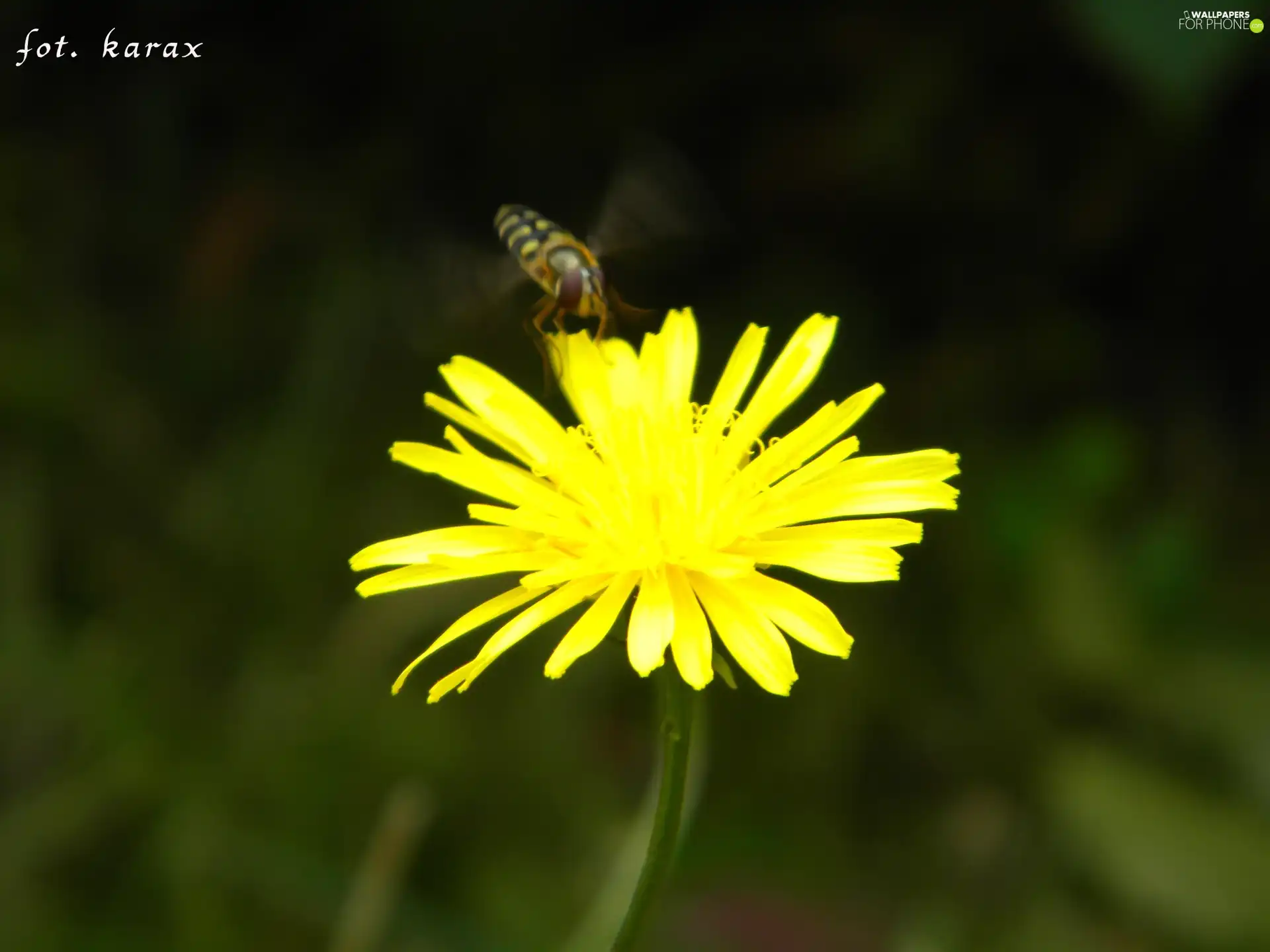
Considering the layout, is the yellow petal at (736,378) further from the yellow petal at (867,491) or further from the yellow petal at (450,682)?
the yellow petal at (450,682)

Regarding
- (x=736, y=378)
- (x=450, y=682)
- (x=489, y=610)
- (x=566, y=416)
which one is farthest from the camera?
(x=566, y=416)

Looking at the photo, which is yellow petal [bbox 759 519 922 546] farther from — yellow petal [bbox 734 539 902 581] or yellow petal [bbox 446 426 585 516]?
yellow petal [bbox 446 426 585 516]

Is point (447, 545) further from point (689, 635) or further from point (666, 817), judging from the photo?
point (666, 817)

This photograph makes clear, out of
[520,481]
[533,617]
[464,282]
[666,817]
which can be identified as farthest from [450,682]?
[464,282]

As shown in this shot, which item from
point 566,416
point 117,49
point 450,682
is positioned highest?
point 117,49

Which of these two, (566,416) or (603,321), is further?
(566,416)

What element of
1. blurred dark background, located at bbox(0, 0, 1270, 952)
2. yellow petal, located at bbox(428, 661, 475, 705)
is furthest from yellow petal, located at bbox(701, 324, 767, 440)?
blurred dark background, located at bbox(0, 0, 1270, 952)

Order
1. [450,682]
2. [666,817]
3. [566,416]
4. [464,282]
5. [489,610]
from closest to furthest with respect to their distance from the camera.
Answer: [666,817] → [450,682] → [489,610] → [464,282] → [566,416]
